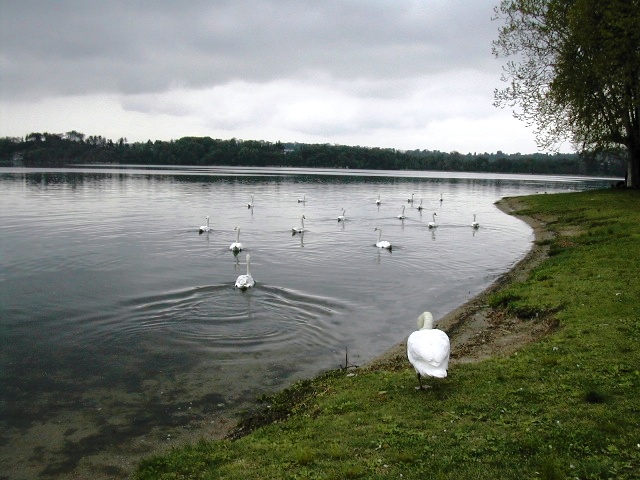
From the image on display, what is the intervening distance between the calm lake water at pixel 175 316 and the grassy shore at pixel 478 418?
69.5 inches

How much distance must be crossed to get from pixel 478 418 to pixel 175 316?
462 inches

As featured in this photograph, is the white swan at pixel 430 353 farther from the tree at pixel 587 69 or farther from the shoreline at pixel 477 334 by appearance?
the tree at pixel 587 69

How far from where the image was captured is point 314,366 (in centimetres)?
1373

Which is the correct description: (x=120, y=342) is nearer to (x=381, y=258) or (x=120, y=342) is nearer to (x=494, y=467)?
(x=494, y=467)

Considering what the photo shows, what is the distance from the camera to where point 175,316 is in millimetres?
17578

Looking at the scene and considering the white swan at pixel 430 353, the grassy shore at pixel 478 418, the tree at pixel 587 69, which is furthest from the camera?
the tree at pixel 587 69

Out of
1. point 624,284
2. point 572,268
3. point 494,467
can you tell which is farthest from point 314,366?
point 572,268

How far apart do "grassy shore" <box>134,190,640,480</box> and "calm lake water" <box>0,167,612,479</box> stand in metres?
1.76

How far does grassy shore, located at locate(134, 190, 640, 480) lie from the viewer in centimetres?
697

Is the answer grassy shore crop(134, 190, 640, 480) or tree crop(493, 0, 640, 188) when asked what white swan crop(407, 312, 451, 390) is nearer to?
grassy shore crop(134, 190, 640, 480)

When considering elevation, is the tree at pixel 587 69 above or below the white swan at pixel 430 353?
above

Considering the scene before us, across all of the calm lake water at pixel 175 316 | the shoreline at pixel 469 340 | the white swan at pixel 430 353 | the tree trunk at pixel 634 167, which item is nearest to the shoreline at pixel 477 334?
the shoreline at pixel 469 340

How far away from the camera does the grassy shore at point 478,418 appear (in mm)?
6973

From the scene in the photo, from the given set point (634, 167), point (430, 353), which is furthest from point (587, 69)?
point (430, 353)
